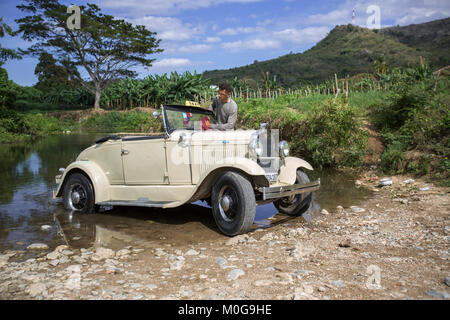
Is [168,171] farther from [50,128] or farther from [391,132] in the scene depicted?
[50,128]

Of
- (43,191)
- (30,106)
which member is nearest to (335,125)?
(43,191)

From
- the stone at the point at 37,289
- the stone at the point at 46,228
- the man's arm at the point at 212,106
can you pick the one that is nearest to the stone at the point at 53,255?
the stone at the point at 37,289

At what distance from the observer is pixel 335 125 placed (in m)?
10.0

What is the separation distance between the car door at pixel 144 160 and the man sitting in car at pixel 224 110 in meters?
0.93

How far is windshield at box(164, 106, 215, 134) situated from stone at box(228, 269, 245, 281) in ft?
8.65

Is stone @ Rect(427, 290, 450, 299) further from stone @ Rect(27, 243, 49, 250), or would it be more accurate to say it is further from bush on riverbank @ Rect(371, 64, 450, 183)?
bush on riverbank @ Rect(371, 64, 450, 183)

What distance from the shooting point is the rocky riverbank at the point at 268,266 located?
2.75 metres

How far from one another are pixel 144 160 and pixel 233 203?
69.5 inches

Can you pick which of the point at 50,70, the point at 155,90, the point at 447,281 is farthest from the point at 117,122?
the point at 447,281

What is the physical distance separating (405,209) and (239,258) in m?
3.29

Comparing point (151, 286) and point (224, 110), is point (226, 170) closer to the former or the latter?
point (224, 110)

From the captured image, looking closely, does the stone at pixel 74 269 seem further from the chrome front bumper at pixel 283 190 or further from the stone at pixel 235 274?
the chrome front bumper at pixel 283 190

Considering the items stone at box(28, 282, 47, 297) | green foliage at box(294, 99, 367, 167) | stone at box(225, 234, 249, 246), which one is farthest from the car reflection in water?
green foliage at box(294, 99, 367, 167)

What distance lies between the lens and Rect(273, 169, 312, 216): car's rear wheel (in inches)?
206
